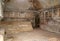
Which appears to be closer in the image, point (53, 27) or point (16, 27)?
point (53, 27)

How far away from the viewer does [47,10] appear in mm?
5492

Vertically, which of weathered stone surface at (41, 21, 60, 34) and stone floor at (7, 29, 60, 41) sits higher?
weathered stone surface at (41, 21, 60, 34)

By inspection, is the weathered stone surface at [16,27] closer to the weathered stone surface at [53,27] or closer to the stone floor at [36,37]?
the stone floor at [36,37]

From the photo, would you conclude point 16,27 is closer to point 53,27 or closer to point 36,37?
point 36,37

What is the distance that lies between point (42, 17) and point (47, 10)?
66 centimetres

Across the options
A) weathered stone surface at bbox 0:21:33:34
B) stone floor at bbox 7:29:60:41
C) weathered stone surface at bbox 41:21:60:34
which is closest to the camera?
stone floor at bbox 7:29:60:41

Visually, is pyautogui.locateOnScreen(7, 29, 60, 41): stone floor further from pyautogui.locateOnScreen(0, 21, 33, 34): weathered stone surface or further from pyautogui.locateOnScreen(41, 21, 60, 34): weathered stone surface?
pyautogui.locateOnScreen(0, 21, 33, 34): weathered stone surface

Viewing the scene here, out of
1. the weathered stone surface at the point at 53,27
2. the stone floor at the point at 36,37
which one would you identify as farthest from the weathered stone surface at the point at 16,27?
the weathered stone surface at the point at 53,27

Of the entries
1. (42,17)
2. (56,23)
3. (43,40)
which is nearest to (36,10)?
(42,17)

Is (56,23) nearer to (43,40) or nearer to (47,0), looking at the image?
(47,0)

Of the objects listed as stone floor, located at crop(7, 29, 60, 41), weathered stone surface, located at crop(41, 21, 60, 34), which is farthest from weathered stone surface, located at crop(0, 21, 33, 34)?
weathered stone surface, located at crop(41, 21, 60, 34)

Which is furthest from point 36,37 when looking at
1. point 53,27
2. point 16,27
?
point 16,27

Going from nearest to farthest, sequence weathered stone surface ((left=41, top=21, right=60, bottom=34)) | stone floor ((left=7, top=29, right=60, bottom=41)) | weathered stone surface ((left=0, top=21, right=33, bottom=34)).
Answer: stone floor ((left=7, top=29, right=60, bottom=41)) → weathered stone surface ((left=41, top=21, right=60, bottom=34)) → weathered stone surface ((left=0, top=21, right=33, bottom=34))

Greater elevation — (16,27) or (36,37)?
(16,27)
